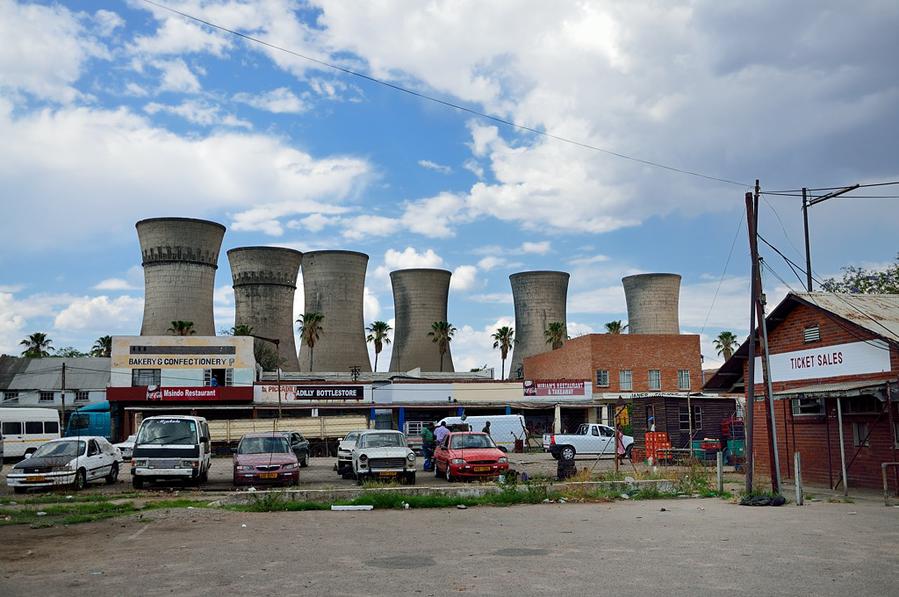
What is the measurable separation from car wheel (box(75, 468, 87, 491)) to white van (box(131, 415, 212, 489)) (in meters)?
1.38

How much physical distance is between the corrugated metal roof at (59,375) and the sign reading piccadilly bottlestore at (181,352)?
62.5 feet

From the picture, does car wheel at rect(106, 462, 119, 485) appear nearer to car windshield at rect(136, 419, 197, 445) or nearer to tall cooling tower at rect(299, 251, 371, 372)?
car windshield at rect(136, 419, 197, 445)

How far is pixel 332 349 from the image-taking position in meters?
69.4

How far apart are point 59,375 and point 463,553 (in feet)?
209

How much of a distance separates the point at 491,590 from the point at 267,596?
2.26m

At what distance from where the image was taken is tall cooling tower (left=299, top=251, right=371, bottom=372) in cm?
6900

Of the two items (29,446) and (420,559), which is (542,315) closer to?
(29,446)

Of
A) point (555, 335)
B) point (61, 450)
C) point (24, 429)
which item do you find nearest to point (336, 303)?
point (555, 335)

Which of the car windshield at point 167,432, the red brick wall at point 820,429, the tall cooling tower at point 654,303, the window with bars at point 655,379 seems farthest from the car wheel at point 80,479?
the tall cooling tower at point 654,303

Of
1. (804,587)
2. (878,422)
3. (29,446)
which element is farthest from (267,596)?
(29,446)

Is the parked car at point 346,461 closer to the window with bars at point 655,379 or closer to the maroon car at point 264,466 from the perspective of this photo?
the maroon car at point 264,466

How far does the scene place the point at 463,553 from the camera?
10.3 m

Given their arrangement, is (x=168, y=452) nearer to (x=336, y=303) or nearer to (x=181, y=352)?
(x=181, y=352)

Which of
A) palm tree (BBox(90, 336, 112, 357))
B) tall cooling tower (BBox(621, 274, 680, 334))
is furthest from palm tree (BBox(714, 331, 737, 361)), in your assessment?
palm tree (BBox(90, 336, 112, 357))
